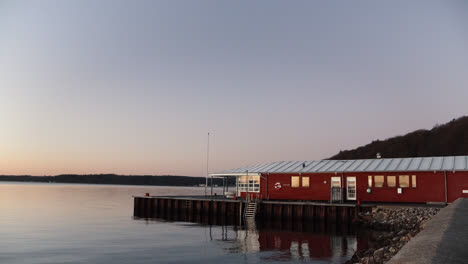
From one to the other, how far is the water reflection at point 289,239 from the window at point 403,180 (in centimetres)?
638

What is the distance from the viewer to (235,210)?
136 feet

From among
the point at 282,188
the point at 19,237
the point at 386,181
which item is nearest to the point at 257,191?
the point at 282,188

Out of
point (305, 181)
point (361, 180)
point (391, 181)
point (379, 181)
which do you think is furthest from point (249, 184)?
point (391, 181)

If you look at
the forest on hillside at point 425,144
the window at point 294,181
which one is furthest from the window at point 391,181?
the forest on hillside at point 425,144

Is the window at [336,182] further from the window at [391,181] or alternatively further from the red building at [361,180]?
the window at [391,181]

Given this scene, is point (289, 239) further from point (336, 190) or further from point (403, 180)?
point (403, 180)

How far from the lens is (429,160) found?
1494 inches

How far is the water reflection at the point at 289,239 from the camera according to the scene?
23.7m

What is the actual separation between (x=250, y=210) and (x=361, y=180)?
34.3ft

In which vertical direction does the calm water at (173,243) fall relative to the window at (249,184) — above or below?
below

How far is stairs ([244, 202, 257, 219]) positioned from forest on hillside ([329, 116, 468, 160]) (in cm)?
7879

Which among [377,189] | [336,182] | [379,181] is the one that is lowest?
[377,189]

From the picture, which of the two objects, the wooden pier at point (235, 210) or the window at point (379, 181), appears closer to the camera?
the wooden pier at point (235, 210)

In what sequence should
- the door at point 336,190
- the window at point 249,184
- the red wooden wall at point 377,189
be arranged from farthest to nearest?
1. the window at point 249,184
2. the door at point 336,190
3. the red wooden wall at point 377,189
